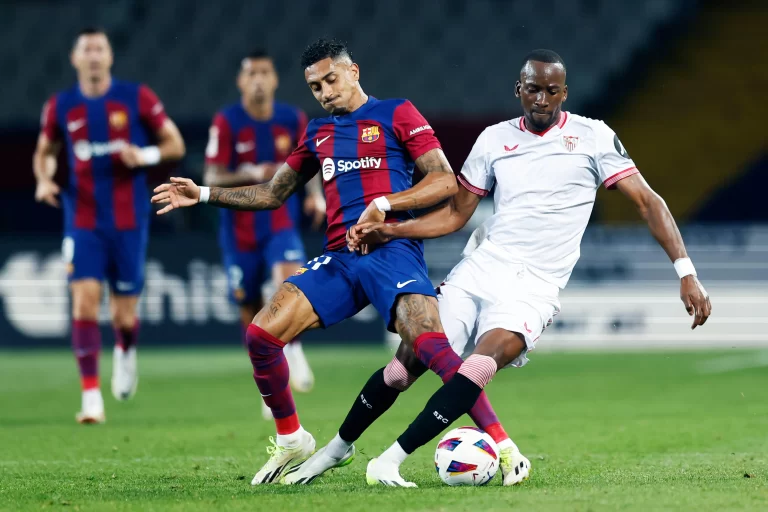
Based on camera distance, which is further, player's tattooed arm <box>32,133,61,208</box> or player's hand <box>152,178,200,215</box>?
player's tattooed arm <box>32,133,61,208</box>

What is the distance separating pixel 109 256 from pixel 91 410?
116 centimetres

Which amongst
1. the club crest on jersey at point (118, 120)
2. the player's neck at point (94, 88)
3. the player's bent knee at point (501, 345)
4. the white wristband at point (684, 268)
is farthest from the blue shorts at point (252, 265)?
the white wristband at point (684, 268)

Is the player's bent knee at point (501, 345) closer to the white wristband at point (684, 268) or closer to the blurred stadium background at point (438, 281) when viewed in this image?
the blurred stadium background at point (438, 281)

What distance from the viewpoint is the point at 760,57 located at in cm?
1650

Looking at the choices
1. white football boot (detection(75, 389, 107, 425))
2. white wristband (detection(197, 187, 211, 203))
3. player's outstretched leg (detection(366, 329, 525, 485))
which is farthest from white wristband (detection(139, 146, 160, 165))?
player's outstretched leg (detection(366, 329, 525, 485))

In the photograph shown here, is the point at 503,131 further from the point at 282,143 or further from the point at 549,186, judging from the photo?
the point at 282,143

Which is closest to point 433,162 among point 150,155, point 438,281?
point 150,155

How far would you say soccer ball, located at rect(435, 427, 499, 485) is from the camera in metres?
4.88

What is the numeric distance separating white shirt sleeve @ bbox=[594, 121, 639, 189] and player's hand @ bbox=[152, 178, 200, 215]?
71.3 inches

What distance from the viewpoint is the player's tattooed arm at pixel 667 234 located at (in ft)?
16.5

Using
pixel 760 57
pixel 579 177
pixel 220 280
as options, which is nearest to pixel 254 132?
pixel 579 177

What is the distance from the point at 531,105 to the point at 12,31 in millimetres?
13178

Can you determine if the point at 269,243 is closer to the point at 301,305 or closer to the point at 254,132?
the point at 254,132

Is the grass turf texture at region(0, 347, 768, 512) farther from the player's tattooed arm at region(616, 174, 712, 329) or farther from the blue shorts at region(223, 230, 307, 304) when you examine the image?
the blue shorts at region(223, 230, 307, 304)
